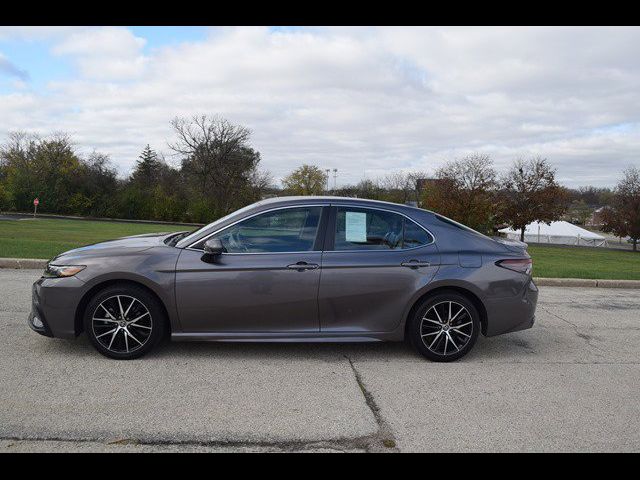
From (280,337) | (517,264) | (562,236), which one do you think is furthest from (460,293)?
(562,236)

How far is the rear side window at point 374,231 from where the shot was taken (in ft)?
16.3

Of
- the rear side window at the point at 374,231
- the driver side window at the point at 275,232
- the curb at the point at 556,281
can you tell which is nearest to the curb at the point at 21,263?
the curb at the point at 556,281

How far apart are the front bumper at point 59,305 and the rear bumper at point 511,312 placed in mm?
3907

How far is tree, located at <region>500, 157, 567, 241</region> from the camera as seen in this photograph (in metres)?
40.0

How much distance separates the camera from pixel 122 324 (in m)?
4.68

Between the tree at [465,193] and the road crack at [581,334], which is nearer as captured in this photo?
the road crack at [581,334]

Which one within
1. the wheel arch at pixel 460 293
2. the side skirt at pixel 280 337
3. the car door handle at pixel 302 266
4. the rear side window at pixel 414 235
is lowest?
the side skirt at pixel 280 337

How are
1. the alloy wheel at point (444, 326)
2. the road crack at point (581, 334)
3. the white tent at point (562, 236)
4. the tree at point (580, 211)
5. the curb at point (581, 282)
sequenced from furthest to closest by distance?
the tree at point (580, 211)
the white tent at point (562, 236)
the curb at point (581, 282)
the road crack at point (581, 334)
the alloy wheel at point (444, 326)

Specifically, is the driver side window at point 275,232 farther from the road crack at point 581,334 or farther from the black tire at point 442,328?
the road crack at point 581,334

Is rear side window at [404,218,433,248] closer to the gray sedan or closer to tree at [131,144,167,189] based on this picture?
the gray sedan

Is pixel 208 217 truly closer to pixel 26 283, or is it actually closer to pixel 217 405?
pixel 26 283

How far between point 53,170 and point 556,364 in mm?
49452

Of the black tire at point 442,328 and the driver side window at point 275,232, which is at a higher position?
the driver side window at point 275,232
